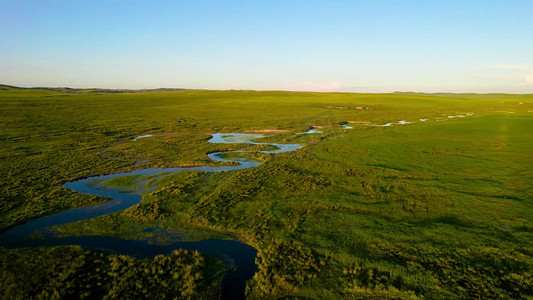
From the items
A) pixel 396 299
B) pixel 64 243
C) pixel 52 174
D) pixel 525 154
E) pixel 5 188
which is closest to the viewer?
pixel 396 299

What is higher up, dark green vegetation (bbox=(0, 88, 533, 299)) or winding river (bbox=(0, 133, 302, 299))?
dark green vegetation (bbox=(0, 88, 533, 299))

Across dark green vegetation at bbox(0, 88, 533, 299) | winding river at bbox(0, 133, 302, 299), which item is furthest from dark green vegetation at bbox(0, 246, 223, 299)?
winding river at bbox(0, 133, 302, 299)

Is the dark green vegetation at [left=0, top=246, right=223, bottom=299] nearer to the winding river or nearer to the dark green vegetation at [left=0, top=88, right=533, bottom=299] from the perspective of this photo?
the dark green vegetation at [left=0, top=88, right=533, bottom=299]

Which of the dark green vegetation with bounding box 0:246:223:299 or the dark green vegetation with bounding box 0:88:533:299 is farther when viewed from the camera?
the dark green vegetation with bounding box 0:88:533:299

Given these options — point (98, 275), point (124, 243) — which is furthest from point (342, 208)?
point (98, 275)

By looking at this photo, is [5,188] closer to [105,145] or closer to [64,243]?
[64,243]

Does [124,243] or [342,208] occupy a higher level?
[342,208]

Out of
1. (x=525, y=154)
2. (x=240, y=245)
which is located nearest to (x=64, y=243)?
(x=240, y=245)

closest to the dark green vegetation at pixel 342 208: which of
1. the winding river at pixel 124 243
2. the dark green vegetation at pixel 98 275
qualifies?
the dark green vegetation at pixel 98 275

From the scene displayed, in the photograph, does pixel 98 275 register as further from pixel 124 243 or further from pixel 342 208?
pixel 342 208
